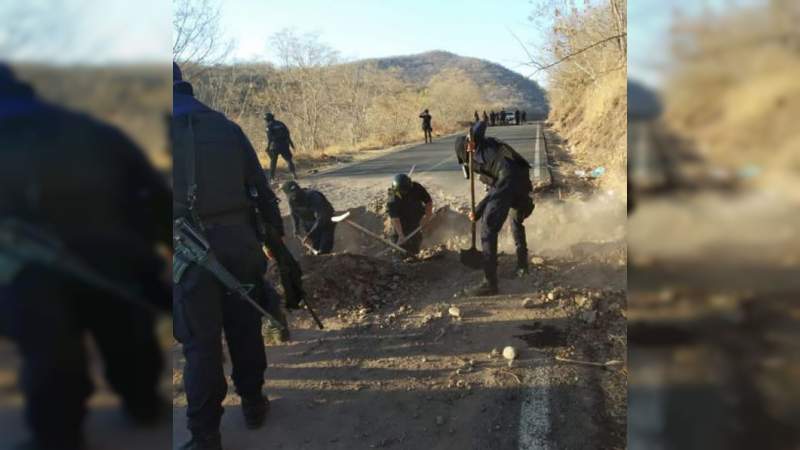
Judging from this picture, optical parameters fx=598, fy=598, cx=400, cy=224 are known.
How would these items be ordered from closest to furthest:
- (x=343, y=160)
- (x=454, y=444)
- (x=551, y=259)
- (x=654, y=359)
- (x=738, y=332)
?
(x=738, y=332)
(x=654, y=359)
(x=454, y=444)
(x=551, y=259)
(x=343, y=160)

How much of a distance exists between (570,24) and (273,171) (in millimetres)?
1558

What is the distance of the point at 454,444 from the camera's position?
8.48 feet

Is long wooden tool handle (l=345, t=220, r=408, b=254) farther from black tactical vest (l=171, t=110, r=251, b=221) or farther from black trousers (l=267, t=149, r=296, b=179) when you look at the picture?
black tactical vest (l=171, t=110, r=251, b=221)

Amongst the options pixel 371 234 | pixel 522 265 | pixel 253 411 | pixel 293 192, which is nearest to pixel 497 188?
pixel 522 265

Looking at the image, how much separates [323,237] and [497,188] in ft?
3.23

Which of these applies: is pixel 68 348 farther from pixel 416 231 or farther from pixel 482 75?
pixel 482 75

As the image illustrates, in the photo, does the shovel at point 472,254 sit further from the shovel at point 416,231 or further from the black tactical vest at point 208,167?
the black tactical vest at point 208,167

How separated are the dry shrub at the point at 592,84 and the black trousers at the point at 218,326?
1.59 m

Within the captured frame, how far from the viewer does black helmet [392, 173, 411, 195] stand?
308 cm

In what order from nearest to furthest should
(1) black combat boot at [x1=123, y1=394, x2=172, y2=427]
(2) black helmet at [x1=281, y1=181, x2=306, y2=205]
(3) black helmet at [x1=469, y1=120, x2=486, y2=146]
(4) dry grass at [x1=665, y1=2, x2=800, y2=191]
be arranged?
(4) dry grass at [x1=665, y1=2, x2=800, y2=191] → (1) black combat boot at [x1=123, y1=394, x2=172, y2=427] → (3) black helmet at [x1=469, y1=120, x2=486, y2=146] → (2) black helmet at [x1=281, y1=181, x2=306, y2=205]

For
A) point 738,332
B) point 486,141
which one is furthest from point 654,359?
point 486,141

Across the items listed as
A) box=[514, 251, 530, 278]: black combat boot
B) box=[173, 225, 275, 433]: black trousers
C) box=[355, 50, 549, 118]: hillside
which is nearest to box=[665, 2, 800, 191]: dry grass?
box=[355, 50, 549, 118]: hillside

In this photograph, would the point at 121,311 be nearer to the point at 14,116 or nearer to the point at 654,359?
the point at 14,116

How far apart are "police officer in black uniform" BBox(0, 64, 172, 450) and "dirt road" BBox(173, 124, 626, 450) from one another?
99cm
